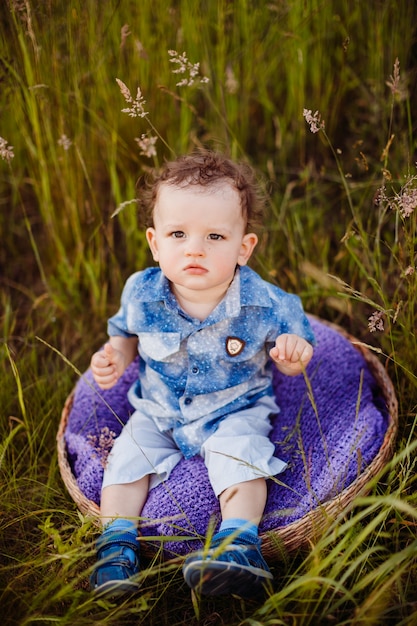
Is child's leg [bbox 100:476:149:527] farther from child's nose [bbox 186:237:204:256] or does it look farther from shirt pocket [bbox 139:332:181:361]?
child's nose [bbox 186:237:204:256]

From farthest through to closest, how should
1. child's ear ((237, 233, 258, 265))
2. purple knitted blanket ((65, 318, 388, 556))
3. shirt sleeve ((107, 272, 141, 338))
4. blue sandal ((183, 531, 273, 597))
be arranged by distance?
shirt sleeve ((107, 272, 141, 338)) < child's ear ((237, 233, 258, 265)) < purple knitted blanket ((65, 318, 388, 556)) < blue sandal ((183, 531, 273, 597))

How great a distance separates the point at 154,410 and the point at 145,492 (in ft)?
0.82

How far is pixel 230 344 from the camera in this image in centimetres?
181

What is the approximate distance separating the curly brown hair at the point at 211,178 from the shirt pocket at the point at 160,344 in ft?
1.16

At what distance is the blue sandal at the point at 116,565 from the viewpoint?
143cm

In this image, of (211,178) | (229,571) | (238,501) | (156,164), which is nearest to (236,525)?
(238,501)

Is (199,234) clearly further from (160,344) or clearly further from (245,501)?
(245,501)

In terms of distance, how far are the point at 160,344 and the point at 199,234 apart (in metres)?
0.37

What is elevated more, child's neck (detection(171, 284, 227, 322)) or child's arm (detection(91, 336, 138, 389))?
child's neck (detection(171, 284, 227, 322))

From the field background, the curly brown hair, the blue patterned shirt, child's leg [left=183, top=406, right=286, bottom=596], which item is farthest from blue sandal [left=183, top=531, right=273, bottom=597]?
the curly brown hair

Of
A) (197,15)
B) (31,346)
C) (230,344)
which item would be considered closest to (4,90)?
(197,15)

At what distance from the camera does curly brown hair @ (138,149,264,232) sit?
1688 millimetres

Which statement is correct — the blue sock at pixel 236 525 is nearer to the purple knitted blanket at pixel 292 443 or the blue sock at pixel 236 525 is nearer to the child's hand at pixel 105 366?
the purple knitted blanket at pixel 292 443

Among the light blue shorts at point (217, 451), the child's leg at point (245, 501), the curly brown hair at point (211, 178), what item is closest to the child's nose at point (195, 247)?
the curly brown hair at point (211, 178)
